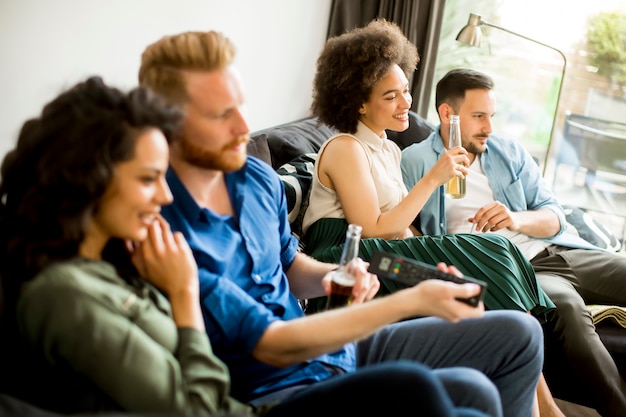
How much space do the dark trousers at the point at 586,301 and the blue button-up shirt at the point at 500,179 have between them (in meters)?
0.10

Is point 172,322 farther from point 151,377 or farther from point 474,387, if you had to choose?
point 474,387

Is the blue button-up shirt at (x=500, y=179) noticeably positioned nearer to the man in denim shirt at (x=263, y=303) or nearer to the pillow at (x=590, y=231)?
the pillow at (x=590, y=231)

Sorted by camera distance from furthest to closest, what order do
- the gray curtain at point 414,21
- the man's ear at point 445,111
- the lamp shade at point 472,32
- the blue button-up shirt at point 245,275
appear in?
the gray curtain at point 414,21 → the lamp shade at point 472,32 → the man's ear at point 445,111 → the blue button-up shirt at point 245,275

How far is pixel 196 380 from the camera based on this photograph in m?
1.23

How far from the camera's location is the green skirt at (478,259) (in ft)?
7.04

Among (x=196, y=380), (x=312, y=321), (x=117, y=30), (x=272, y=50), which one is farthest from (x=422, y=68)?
(x=196, y=380)

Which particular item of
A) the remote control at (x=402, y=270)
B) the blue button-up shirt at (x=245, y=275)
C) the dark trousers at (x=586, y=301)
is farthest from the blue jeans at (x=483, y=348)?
the dark trousers at (x=586, y=301)

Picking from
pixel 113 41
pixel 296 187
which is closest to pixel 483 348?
pixel 296 187

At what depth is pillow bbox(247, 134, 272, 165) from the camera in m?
2.22

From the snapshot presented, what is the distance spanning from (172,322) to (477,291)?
22.6 inches

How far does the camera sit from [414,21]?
3736mm

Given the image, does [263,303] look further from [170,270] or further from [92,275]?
[92,275]

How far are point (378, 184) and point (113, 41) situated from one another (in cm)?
90

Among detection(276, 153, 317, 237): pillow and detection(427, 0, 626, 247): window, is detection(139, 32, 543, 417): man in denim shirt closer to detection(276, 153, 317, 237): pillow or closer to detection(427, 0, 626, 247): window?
detection(276, 153, 317, 237): pillow
